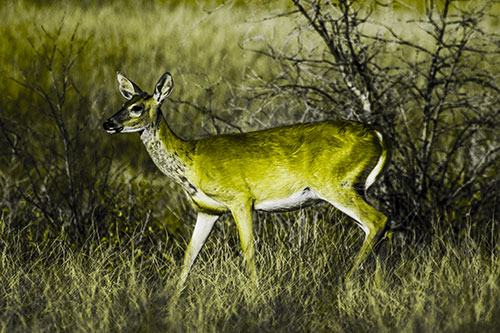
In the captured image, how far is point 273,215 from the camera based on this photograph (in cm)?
808

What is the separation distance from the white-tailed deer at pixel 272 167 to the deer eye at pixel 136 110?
0.07 ft

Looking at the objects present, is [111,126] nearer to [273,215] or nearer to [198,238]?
[198,238]

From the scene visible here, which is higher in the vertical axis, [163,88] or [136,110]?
[163,88]

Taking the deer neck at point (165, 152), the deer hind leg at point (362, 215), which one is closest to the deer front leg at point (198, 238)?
the deer neck at point (165, 152)

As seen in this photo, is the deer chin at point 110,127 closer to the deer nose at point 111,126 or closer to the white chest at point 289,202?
the deer nose at point 111,126

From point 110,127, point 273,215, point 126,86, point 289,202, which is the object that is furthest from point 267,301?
point 273,215

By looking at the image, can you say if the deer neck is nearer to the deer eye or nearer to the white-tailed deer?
the white-tailed deer

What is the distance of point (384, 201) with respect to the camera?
7.75m

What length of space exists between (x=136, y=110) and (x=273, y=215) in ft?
9.88

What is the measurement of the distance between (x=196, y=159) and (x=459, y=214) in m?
3.38

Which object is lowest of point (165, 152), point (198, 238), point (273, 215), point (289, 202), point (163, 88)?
point (273, 215)

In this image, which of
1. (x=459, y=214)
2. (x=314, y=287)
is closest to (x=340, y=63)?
(x=459, y=214)

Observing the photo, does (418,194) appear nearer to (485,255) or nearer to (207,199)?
(485,255)

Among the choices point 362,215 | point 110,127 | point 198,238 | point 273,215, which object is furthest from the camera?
point 273,215
